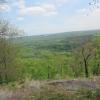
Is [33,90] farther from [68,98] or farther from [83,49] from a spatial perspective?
[83,49]

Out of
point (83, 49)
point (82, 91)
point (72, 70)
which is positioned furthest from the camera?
point (72, 70)

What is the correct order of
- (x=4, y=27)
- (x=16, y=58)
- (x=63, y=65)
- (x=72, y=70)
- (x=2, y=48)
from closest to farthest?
(x=4, y=27) → (x=2, y=48) → (x=16, y=58) → (x=72, y=70) → (x=63, y=65)

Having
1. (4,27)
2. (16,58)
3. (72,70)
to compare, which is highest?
(4,27)

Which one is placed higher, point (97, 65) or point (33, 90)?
point (33, 90)

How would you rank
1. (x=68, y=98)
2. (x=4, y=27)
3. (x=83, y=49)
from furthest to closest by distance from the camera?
(x=83, y=49), (x=4, y=27), (x=68, y=98)

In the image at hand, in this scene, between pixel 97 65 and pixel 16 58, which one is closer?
pixel 16 58

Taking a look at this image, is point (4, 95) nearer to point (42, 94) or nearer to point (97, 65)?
point (42, 94)

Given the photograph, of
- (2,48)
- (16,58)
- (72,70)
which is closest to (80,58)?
(72,70)

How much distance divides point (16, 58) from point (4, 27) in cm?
845

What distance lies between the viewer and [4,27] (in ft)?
110

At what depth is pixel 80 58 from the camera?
48.4m

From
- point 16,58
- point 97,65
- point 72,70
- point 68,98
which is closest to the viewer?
point 68,98

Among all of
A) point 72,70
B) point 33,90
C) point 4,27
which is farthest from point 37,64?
point 33,90

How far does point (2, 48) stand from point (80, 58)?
625 inches
